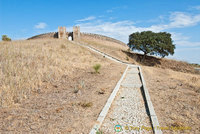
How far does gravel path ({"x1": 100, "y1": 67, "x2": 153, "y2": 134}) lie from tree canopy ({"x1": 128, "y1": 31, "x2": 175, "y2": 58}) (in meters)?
20.7

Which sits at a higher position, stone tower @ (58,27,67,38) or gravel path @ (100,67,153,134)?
stone tower @ (58,27,67,38)

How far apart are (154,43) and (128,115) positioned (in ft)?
74.8

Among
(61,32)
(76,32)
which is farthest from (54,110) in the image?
(61,32)

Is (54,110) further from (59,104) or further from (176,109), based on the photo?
(176,109)

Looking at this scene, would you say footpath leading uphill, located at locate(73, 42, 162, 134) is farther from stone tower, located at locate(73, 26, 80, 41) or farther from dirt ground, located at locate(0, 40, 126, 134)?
stone tower, located at locate(73, 26, 80, 41)

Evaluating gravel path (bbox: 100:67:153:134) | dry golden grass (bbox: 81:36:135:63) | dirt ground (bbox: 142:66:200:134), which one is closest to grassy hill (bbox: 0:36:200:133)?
dirt ground (bbox: 142:66:200:134)

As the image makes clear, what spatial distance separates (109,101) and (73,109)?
3.98 feet

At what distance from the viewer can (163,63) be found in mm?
25141

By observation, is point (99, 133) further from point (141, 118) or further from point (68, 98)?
point (68, 98)

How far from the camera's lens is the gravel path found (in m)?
3.08

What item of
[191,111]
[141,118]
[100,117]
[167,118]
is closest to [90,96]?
[100,117]

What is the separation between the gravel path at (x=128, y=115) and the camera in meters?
3.08

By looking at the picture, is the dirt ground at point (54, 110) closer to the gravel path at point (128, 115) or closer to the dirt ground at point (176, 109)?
the gravel path at point (128, 115)

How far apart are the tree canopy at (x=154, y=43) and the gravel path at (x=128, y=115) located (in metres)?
20.7
